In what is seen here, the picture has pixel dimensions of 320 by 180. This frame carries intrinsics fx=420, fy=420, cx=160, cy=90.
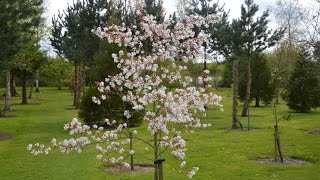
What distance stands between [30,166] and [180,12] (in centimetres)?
4037

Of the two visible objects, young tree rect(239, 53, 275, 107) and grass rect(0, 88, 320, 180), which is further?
young tree rect(239, 53, 275, 107)

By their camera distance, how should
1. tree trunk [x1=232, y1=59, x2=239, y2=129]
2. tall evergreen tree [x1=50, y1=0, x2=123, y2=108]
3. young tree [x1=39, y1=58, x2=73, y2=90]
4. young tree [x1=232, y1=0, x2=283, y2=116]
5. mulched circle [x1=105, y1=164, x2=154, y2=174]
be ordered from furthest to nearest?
young tree [x1=39, y1=58, x2=73, y2=90]
tall evergreen tree [x1=50, y1=0, x2=123, y2=108]
young tree [x1=232, y1=0, x2=283, y2=116]
tree trunk [x1=232, y1=59, x2=239, y2=129]
mulched circle [x1=105, y1=164, x2=154, y2=174]

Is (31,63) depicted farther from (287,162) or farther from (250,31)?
(287,162)

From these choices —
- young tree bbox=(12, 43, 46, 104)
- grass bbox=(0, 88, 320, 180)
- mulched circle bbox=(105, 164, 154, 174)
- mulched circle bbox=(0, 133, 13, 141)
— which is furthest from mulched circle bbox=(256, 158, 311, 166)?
young tree bbox=(12, 43, 46, 104)

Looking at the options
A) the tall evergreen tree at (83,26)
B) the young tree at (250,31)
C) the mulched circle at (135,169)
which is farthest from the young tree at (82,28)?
the mulched circle at (135,169)

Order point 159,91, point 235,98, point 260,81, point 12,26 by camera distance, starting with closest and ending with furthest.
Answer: point 159,91 → point 12,26 → point 235,98 → point 260,81

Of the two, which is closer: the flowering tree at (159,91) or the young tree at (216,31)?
the flowering tree at (159,91)

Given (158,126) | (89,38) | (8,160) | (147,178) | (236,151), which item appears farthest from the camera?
(89,38)

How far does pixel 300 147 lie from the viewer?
15758 millimetres

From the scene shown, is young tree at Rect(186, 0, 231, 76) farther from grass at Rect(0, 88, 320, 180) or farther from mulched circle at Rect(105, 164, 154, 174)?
mulched circle at Rect(105, 164, 154, 174)

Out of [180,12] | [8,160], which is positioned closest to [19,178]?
[8,160]

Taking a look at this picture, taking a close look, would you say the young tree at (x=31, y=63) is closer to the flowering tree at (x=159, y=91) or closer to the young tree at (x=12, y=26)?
the young tree at (x=12, y=26)

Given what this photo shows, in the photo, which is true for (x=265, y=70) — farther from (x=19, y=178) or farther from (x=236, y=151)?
(x=19, y=178)

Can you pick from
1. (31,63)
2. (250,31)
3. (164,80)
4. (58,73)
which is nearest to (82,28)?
(31,63)
